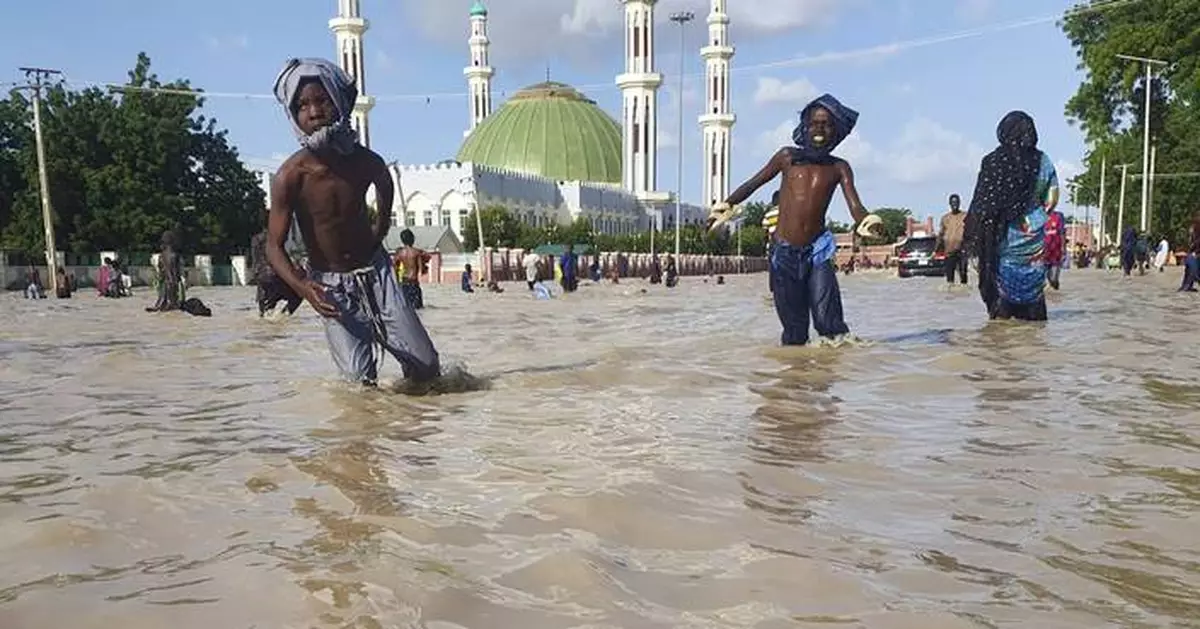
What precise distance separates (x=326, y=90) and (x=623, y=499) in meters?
3.00

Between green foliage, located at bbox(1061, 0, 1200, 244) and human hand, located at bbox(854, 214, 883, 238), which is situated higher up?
green foliage, located at bbox(1061, 0, 1200, 244)

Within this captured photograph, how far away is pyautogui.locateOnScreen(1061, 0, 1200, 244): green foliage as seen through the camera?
30109mm

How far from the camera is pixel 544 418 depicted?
449cm

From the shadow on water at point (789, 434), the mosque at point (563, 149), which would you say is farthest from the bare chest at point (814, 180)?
the mosque at point (563, 149)

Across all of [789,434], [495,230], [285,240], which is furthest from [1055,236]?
[495,230]

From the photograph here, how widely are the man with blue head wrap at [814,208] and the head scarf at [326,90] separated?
3109 mm

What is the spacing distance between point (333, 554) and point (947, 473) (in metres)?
1.96

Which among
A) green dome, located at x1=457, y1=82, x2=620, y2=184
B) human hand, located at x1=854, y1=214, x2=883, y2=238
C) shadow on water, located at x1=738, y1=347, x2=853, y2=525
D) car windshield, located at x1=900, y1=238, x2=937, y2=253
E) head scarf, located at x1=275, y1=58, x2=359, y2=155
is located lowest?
shadow on water, located at x1=738, y1=347, x2=853, y2=525

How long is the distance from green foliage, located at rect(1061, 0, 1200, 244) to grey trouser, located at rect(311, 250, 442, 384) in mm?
28460

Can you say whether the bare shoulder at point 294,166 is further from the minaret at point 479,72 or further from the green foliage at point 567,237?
the minaret at point 479,72

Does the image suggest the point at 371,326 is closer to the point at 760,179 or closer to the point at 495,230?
the point at 760,179

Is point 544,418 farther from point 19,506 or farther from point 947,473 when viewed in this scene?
point 19,506

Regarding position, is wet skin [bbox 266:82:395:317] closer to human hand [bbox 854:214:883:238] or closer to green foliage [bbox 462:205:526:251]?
human hand [bbox 854:214:883:238]

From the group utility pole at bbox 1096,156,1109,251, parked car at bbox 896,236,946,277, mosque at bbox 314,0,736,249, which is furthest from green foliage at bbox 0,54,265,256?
utility pole at bbox 1096,156,1109,251
